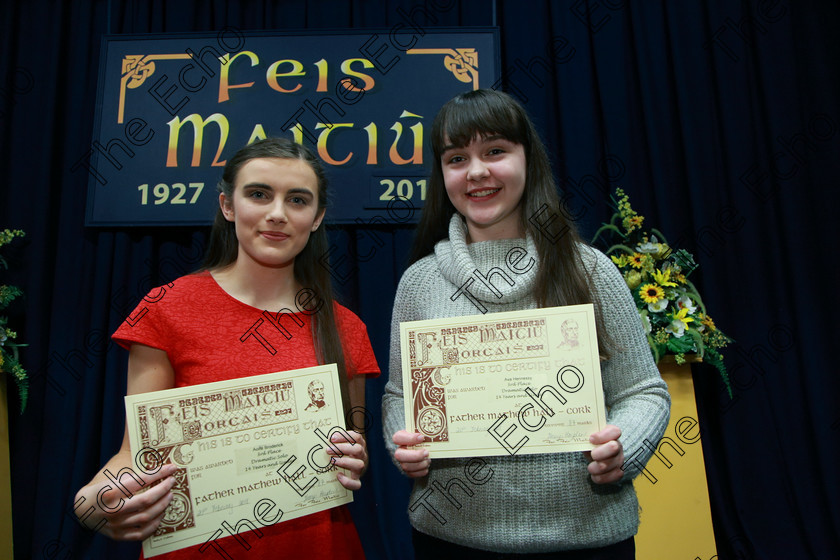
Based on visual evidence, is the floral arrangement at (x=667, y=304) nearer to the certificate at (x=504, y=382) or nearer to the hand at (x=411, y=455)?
the certificate at (x=504, y=382)

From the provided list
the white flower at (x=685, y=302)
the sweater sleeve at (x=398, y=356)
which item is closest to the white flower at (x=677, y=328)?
the white flower at (x=685, y=302)

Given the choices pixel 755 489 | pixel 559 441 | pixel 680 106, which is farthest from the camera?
pixel 680 106

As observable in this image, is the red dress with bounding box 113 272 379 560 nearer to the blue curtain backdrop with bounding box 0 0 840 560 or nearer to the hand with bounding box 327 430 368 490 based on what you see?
the hand with bounding box 327 430 368 490

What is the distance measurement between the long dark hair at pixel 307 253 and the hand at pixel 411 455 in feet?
0.74

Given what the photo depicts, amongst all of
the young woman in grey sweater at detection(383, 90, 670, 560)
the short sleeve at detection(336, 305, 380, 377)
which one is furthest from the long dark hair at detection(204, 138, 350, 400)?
the young woman in grey sweater at detection(383, 90, 670, 560)

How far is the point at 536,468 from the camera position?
98 centimetres

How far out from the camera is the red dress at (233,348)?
3.51 ft

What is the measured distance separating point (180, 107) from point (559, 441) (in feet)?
8.35

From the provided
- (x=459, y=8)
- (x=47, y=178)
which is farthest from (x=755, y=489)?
(x=47, y=178)

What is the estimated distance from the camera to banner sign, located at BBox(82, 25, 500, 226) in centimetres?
258

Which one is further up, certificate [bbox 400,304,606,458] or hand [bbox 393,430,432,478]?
certificate [bbox 400,304,606,458]

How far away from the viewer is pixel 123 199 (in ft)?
8.46

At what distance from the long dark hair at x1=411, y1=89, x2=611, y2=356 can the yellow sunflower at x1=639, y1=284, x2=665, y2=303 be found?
1.18 metres

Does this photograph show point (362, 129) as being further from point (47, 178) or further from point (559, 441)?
point (559, 441)
